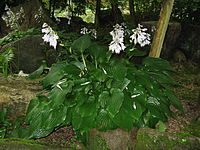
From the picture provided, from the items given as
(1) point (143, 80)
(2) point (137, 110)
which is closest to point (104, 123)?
(2) point (137, 110)

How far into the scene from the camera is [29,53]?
5074 mm

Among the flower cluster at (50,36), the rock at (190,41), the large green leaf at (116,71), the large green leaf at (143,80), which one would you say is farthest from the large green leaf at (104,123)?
the rock at (190,41)

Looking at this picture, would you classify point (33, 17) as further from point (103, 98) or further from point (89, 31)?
point (103, 98)

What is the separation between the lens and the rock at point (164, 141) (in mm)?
2414

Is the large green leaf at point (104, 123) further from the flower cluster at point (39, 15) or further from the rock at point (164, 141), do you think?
the flower cluster at point (39, 15)

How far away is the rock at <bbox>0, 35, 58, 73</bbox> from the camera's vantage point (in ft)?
16.5

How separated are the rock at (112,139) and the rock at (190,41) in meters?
4.30

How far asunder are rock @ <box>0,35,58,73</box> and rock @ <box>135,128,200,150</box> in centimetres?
318

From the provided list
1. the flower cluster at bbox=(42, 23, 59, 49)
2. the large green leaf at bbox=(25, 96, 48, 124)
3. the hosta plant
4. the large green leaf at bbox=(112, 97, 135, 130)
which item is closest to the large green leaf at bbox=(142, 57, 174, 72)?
the hosta plant

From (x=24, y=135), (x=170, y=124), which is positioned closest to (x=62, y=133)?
(x=24, y=135)

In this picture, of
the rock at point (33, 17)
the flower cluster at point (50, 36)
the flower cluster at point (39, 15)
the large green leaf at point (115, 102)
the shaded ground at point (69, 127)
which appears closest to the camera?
the large green leaf at point (115, 102)

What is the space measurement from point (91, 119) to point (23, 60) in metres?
3.45

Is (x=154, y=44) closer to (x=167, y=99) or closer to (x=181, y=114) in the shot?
(x=167, y=99)

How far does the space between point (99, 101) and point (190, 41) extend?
4.75 meters
